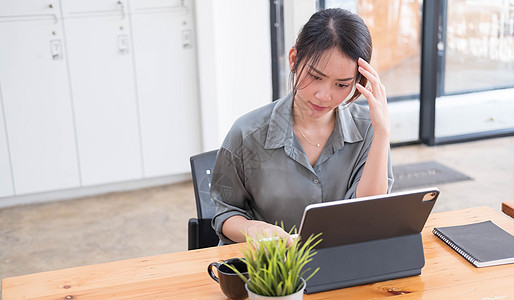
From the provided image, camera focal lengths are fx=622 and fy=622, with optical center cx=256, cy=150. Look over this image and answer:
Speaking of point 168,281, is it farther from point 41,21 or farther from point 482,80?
point 482,80

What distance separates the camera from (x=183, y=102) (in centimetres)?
439

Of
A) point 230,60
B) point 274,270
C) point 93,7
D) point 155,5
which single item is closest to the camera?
point 274,270

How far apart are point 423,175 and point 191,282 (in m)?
3.26

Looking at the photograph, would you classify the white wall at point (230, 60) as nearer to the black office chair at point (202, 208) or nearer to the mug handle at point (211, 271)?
the black office chair at point (202, 208)

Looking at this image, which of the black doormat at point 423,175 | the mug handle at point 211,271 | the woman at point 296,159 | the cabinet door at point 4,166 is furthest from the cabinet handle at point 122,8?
the mug handle at point 211,271

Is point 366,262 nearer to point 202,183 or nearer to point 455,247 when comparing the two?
point 455,247

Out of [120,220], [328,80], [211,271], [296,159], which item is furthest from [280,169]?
[120,220]

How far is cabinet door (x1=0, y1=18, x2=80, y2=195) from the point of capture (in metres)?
3.98

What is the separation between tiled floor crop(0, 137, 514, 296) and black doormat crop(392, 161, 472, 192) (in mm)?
73

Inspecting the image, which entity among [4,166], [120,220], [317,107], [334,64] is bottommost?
[120,220]

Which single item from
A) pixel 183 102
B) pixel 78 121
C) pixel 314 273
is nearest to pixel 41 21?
pixel 78 121

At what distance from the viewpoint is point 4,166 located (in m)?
4.14

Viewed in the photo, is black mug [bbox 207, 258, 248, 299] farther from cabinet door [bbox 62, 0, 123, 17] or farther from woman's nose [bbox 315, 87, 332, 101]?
cabinet door [bbox 62, 0, 123, 17]

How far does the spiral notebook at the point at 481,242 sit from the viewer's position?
1.59 meters
